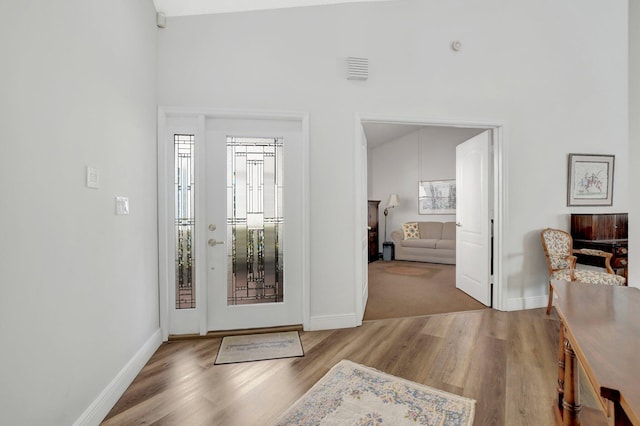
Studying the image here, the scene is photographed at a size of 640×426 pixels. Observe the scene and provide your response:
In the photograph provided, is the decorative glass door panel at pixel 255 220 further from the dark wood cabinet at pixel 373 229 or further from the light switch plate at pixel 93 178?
the dark wood cabinet at pixel 373 229

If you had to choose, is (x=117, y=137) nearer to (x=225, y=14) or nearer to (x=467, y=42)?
(x=225, y=14)

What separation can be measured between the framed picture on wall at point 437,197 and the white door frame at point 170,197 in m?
5.18

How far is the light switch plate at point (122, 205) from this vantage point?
1892mm

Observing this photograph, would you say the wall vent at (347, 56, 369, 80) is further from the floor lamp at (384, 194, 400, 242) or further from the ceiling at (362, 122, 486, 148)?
the floor lamp at (384, 194, 400, 242)

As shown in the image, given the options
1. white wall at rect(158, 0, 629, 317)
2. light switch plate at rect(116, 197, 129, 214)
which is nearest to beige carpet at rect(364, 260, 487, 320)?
white wall at rect(158, 0, 629, 317)

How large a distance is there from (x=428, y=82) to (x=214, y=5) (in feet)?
7.20

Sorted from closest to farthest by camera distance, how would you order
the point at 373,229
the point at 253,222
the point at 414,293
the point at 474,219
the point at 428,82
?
the point at 253,222 → the point at 428,82 → the point at 474,219 → the point at 414,293 → the point at 373,229

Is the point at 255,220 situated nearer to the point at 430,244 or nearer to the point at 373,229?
the point at 373,229

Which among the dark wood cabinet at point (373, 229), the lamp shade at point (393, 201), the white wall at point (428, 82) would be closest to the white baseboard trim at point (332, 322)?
the white wall at point (428, 82)

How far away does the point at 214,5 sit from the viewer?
2557 mm

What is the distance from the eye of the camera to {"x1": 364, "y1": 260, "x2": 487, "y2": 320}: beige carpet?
3400mm

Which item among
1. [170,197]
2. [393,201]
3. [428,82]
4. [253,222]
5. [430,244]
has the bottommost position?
[430,244]

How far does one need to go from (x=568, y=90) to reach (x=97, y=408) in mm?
5220

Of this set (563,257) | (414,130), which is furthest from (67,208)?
(414,130)
